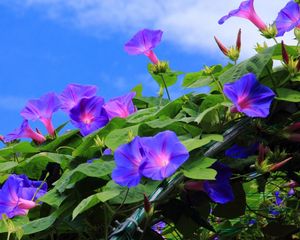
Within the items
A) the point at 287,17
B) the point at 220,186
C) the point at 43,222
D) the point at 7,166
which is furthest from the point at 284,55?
the point at 7,166

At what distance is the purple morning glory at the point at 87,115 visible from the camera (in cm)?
174

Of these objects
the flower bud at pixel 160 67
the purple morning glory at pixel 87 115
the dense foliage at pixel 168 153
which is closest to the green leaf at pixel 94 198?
the dense foliage at pixel 168 153

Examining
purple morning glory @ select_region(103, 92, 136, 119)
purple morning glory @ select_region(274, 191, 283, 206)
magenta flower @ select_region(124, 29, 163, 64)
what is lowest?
purple morning glory @ select_region(274, 191, 283, 206)

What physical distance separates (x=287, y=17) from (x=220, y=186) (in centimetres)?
53

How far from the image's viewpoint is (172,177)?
1395mm

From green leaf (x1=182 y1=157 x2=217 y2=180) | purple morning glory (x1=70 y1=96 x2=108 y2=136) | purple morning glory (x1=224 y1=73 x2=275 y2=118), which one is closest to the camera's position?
green leaf (x1=182 y1=157 x2=217 y2=180)

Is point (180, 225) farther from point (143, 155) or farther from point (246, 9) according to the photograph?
point (246, 9)

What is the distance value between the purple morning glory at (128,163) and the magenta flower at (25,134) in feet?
2.17

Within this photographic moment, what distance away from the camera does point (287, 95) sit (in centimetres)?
148

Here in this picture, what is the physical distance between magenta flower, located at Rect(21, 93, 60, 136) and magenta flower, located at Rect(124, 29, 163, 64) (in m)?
0.29

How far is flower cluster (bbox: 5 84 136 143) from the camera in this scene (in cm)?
175

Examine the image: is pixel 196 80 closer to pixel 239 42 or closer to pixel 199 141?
pixel 239 42

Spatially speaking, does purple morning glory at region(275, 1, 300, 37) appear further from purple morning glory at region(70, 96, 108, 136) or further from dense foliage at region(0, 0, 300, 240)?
purple morning glory at region(70, 96, 108, 136)

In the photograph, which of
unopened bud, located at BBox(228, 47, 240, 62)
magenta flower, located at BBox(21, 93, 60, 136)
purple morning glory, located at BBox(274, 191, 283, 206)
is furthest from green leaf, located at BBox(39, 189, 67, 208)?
purple morning glory, located at BBox(274, 191, 283, 206)
